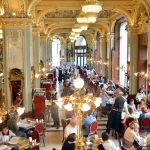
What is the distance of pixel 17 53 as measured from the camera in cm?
1276

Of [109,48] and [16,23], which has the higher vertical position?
[16,23]

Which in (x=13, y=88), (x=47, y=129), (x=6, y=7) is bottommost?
(x=47, y=129)

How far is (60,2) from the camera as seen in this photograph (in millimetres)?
16531

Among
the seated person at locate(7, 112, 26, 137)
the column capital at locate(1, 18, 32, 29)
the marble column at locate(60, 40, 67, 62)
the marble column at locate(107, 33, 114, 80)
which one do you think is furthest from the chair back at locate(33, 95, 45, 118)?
the marble column at locate(60, 40, 67, 62)

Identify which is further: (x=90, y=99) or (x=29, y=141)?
(x=29, y=141)

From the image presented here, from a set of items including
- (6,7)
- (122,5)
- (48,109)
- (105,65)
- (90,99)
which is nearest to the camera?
(90,99)

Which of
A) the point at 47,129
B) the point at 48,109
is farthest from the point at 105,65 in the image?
the point at 47,129

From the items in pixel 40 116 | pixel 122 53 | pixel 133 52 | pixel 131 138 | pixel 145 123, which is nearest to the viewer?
pixel 131 138

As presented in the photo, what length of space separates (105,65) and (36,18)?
417 inches

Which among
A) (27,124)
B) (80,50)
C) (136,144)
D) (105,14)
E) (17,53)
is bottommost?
(136,144)

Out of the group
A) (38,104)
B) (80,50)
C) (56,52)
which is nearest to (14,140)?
(38,104)

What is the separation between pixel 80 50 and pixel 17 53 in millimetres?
33822

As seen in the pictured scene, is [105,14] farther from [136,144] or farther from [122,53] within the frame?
[136,144]

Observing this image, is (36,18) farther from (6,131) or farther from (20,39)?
(6,131)
